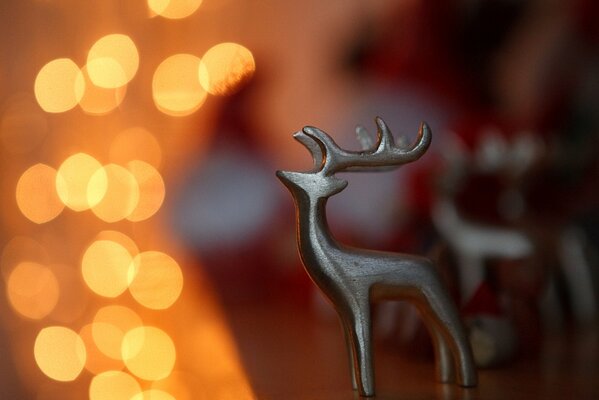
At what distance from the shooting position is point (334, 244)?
0.51m

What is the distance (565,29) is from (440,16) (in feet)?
0.60

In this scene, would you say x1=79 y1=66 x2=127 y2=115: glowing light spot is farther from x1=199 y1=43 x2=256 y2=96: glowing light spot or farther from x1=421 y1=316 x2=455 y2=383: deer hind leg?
x1=421 y1=316 x2=455 y2=383: deer hind leg

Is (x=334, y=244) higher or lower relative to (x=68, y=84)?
lower

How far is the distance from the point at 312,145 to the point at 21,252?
0.87 meters

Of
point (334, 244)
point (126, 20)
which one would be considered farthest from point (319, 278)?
point (126, 20)

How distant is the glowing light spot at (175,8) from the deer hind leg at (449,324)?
93cm

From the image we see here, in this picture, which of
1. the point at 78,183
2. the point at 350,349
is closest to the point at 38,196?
the point at 78,183

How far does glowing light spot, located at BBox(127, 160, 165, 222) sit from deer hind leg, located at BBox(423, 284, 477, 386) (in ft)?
2.63

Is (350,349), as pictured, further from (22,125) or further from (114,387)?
(22,125)

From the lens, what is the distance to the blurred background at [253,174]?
774mm

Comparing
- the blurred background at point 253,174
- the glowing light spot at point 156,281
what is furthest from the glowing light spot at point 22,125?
the glowing light spot at point 156,281

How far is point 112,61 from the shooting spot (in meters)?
1.29

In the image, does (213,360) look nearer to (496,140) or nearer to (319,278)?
(319,278)

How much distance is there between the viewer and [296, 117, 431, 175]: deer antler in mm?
502
